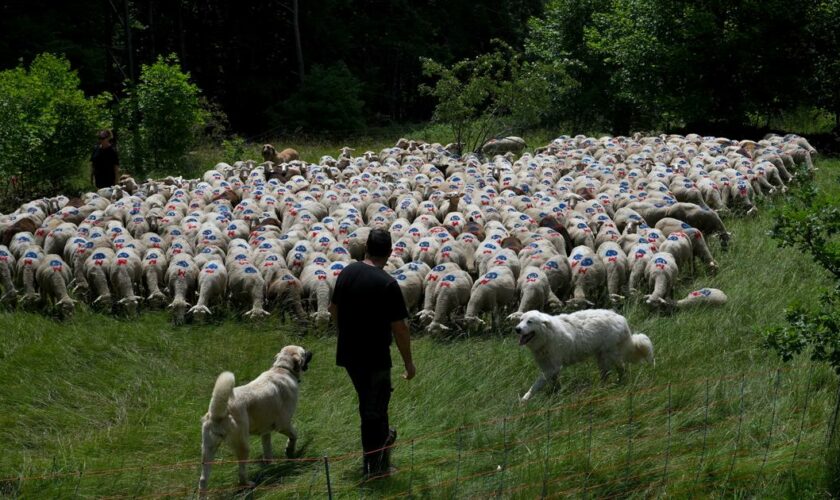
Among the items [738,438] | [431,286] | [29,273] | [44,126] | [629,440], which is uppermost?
[44,126]

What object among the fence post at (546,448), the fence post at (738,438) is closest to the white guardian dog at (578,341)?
the fence post at (546,448)

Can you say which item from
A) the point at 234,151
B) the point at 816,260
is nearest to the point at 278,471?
the point at 816,260

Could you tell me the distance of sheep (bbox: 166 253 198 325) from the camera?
12.3m

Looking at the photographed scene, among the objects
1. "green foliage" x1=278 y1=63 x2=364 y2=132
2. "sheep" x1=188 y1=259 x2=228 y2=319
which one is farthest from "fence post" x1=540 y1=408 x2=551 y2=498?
"green foliage" x1=278 y1=63 x2=364 y2=132

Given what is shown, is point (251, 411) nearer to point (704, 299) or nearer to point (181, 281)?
point (181, 281)

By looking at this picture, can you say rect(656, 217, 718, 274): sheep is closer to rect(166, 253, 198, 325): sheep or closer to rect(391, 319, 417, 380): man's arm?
rect(166, 253, 198, 325): sheep

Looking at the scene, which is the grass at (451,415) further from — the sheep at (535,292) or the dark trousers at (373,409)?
the sheep at (535,292)

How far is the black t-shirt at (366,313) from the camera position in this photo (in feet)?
22.7

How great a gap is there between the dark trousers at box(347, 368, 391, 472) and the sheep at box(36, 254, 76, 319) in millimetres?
6798

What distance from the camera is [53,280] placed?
12797mm

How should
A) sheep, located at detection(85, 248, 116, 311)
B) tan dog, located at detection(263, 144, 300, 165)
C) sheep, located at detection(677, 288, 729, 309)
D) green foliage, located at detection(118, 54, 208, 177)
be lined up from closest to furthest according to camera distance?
sheep, located at detection(677, 288, 729, 309)
sheep, located at detection(85, 248, 116, 311)
green foliage, located at detection(118, 54, 208, 177)
tan dog, located at detection(263, 144, 300, 165)

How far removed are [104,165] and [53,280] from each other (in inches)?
301

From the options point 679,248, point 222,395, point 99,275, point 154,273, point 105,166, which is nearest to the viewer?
point 222,395

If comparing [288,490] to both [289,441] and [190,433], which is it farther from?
[190,433]
